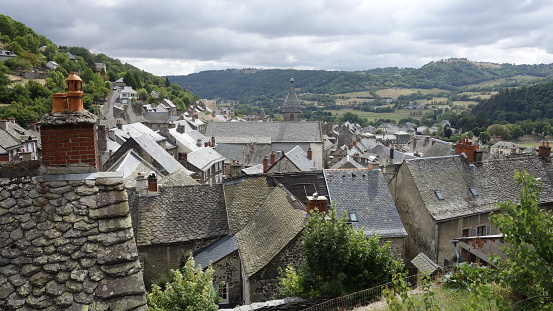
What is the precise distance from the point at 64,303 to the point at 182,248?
15.7 m

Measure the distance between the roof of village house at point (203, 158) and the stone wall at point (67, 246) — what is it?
1519 inches

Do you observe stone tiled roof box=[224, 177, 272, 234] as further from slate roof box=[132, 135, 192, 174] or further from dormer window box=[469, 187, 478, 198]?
dormer window box=[469, 187, 478, 198]

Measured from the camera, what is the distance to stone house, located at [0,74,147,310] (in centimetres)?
508

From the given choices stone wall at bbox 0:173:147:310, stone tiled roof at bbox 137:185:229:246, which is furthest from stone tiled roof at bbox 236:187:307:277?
stone wall at bbox 0:173:147:310

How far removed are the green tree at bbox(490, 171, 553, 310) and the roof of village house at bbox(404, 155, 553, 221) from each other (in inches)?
683

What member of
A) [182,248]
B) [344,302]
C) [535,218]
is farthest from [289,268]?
[535,218]

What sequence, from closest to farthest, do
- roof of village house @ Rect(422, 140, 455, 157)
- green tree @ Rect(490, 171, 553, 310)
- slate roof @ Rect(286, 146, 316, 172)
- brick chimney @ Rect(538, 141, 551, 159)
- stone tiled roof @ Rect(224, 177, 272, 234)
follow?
green tree @ Rect(490, 171, 553, 310) → stone tiled roof @ Rect(224, 177, 272, 234) → brick chimney @ Rect(538, 141, 551, 159) → slate roof @ Rect(286, 146, 316, 172) → roof of village house @ Rect(422, 140, 455, 157)

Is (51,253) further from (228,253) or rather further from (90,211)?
(228,253)

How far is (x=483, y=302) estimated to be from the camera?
9.92 meters

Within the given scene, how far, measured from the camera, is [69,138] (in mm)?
6023

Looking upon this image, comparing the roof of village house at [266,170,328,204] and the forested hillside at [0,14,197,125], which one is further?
the forested hillside at [0,14,197,125]

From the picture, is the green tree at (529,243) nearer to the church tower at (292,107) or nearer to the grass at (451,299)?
the grass at (451,299)

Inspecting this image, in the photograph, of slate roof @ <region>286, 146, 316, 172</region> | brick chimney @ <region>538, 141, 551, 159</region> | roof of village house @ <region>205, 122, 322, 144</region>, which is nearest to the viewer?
brick chimney @ <region>538, 141, 551, 159</region>

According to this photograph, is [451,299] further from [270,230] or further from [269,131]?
[269,131]
